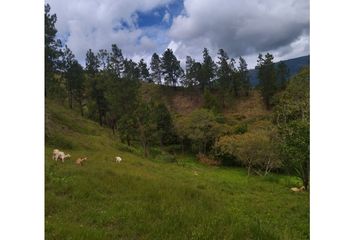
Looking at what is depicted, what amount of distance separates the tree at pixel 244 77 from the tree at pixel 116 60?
3496 cm

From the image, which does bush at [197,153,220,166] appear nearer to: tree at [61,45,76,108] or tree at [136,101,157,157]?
tree at [136,101,157,157]

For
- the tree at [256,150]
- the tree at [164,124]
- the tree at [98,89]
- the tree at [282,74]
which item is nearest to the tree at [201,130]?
the tree at [164,124]

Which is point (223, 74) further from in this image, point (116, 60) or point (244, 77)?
point (116, 60)

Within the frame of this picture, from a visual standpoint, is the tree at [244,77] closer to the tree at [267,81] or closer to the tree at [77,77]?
the tree at [267,81]

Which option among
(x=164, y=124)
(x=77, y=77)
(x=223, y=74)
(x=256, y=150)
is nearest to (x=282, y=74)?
(x=223, y=74)

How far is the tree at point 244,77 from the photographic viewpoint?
7394 centimetres

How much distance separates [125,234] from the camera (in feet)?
18.6

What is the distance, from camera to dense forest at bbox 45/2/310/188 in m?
21.0

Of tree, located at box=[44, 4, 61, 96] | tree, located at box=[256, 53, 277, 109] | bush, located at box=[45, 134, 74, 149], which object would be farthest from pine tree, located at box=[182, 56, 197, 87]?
bush, located at box=[45, 134, 74, 149]

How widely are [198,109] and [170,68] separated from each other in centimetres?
3689

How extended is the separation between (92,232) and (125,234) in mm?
666

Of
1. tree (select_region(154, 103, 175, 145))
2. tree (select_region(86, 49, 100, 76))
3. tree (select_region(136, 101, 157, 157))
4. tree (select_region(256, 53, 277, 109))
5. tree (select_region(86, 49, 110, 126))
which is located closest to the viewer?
tree (select_region(136, 101, 157, 157))
